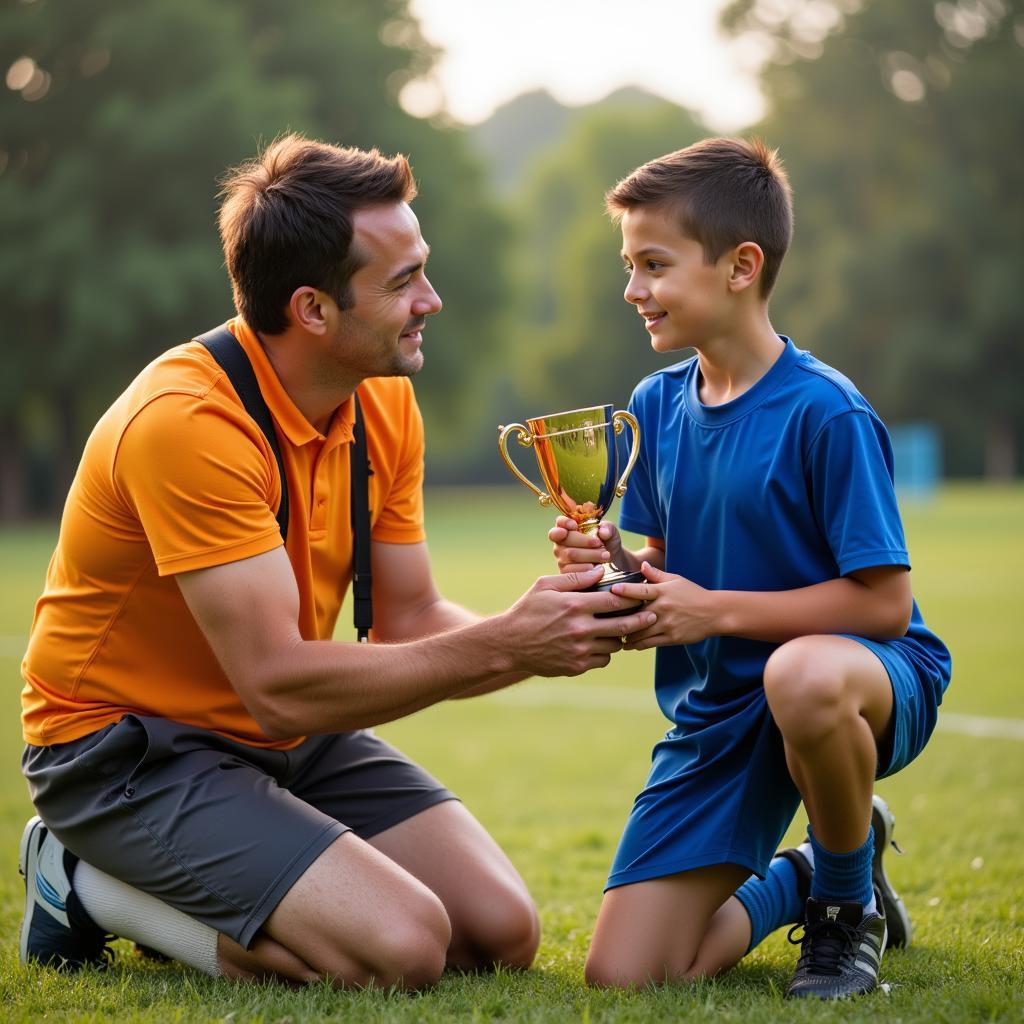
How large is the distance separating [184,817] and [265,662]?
1.53 ft

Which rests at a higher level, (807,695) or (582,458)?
(582,458)

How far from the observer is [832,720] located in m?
3.12

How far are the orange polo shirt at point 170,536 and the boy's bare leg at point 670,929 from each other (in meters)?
1.05

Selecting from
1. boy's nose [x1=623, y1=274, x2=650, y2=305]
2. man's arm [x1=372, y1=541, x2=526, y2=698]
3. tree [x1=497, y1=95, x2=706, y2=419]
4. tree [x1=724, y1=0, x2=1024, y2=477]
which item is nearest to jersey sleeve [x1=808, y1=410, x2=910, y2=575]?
boy's nose [x1=623, y1=274, x2=650, y2=305]

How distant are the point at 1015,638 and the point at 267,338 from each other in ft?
27.8

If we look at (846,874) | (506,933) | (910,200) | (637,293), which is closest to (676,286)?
(637,293)

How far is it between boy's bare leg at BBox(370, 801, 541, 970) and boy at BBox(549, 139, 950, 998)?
0.27 m

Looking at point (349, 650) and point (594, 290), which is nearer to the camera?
point (349, 650)

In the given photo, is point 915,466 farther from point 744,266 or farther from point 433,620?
point 744,266

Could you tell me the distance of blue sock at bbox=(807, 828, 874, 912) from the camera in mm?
3344

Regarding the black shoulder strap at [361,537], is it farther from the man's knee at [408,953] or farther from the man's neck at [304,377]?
the man's knee at [408,953]

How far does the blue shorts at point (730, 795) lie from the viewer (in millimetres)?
3441

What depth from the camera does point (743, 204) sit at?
3.60 m

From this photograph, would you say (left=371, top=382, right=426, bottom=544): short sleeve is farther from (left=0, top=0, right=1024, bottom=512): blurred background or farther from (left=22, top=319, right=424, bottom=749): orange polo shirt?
(left=0, top=0, right=1024, bottom=512): blurred background
